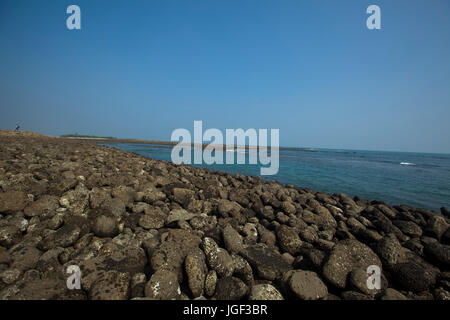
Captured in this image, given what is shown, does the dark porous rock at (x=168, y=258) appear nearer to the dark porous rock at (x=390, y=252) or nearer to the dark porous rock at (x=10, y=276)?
the dark porous rock at (x=10, y=276)

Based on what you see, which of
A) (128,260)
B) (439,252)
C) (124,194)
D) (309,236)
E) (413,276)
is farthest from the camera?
(124,194)

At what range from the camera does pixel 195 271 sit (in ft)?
9.41

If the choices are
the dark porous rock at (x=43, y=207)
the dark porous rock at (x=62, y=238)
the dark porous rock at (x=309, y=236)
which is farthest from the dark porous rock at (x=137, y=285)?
the dark porous rock at (x=309, y=236)

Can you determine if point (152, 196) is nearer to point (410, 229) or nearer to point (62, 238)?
point (62, 238)

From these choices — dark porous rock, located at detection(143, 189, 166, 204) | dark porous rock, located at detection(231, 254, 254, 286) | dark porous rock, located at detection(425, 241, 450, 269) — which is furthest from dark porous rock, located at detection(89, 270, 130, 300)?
dark porous rock, located at detection(425, 241, 450, 269)

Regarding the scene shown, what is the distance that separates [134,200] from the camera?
551cm

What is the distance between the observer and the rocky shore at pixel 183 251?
8.68ft

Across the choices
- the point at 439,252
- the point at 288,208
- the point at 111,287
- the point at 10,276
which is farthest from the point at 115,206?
the point at 439,252

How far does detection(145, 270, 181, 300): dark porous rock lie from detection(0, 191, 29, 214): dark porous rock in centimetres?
386

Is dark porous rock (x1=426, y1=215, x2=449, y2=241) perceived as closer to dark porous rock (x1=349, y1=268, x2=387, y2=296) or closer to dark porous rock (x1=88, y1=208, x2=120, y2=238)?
dark porous rock (x1=349, y1=268, x2=387, y2=296)

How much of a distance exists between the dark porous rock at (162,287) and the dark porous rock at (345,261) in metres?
2.54

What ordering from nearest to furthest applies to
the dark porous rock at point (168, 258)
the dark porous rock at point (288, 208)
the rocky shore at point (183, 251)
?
the rocky shore at point (183, 251), the dark porous rock at point (168, 258), the dark porous rock at point (288, 208)

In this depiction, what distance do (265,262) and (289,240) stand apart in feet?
3.81

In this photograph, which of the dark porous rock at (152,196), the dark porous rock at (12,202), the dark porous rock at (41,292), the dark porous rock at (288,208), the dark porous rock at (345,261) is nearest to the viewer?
the dark porous rock at (41,292)
